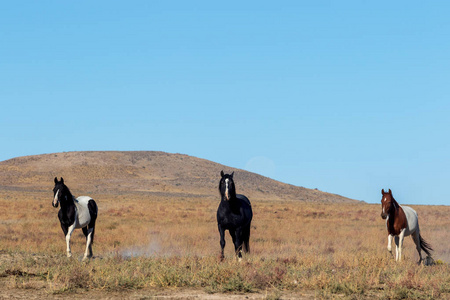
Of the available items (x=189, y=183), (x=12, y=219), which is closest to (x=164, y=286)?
(x=12, y=219)

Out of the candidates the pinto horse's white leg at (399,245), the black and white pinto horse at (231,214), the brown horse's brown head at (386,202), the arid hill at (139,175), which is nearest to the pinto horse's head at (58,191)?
the black and white pinto horse at (231,214)

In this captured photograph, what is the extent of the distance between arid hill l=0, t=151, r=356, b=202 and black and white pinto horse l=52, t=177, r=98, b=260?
8328 centimetres

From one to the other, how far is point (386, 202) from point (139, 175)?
112919 millimetres

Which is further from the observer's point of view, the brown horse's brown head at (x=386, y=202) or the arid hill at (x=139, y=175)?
the arid hill at (x=139, y=175)

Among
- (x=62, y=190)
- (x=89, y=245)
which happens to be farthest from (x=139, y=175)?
(x=62, y=190)

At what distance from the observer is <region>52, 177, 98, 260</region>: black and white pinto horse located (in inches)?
590

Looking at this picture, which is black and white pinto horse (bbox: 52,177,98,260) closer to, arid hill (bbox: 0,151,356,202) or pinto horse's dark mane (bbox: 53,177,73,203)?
pinto horse's dark mane (bbox: 53,177,73,203)

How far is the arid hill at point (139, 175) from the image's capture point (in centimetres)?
10725

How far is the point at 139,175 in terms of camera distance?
125 metres

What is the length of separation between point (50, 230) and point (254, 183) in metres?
108

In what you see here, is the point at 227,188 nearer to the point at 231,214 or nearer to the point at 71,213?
the point at 231,214

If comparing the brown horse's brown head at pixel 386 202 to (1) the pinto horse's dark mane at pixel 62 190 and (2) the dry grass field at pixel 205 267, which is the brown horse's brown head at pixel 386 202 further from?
(1) the pinto horse's dark mane at pixel 62 190

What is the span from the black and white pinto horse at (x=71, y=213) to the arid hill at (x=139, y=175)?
8328cm

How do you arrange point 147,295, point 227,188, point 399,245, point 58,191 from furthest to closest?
1. point 399,245
2. point 58,191
3. point 227,188
4. point 147,295
